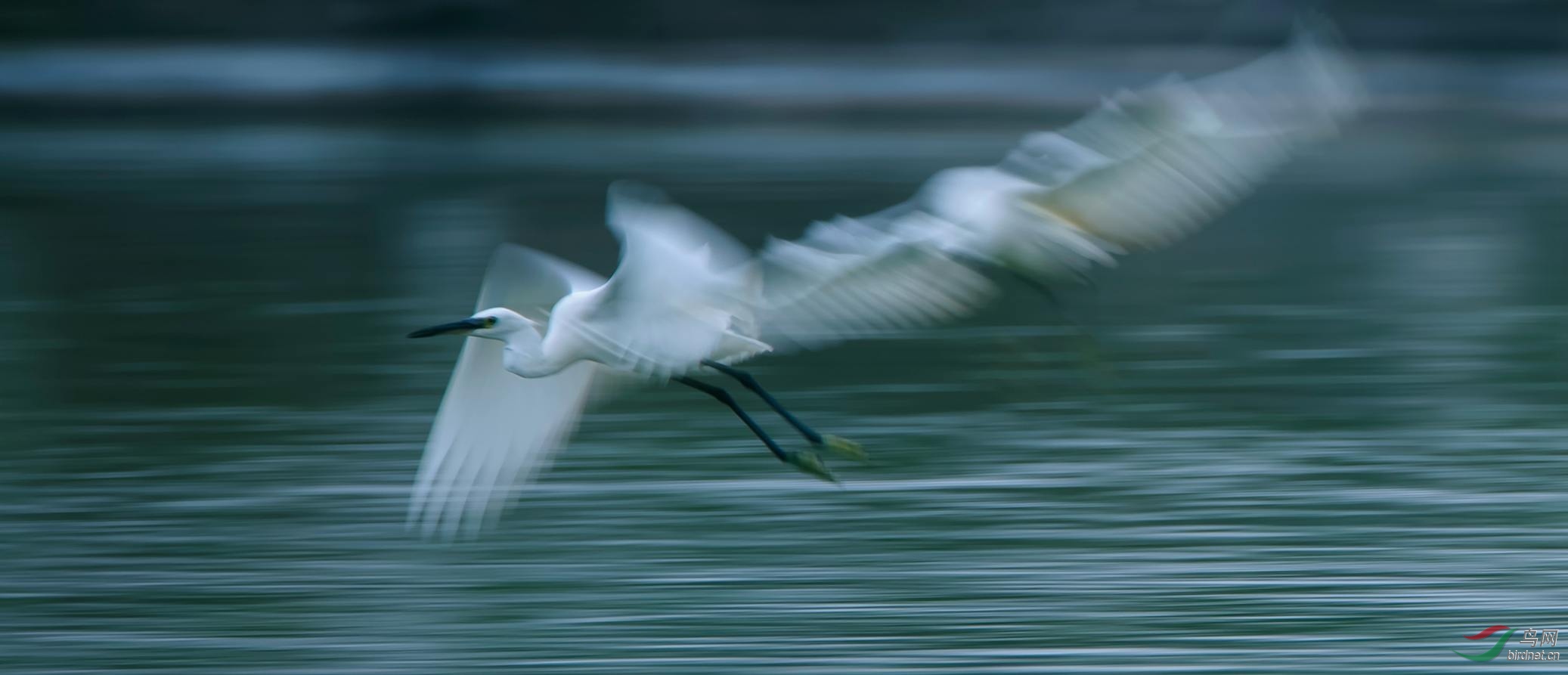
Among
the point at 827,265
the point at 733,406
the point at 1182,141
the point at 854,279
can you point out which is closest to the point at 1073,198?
the point at 1182,141

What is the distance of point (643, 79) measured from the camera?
84.9ft

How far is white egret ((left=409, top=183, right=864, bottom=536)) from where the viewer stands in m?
5.87

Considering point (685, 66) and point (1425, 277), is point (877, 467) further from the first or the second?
point (685, 66)

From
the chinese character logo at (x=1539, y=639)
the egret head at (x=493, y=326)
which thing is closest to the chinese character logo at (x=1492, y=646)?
the chinese character logo at (x=1539, y=639)

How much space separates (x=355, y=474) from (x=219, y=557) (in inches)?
48.6

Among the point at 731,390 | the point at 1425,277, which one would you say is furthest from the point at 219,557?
the point at 1425,277

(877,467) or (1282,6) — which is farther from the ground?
(1282,6)

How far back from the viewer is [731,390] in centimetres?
Result: 1057

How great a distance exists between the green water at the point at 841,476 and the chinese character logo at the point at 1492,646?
62 mm

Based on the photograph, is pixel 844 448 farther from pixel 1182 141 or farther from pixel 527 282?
pixel 1182 141

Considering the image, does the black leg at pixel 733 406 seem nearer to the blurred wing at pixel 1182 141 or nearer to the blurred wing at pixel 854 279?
the blurred wing at pixel 854 279

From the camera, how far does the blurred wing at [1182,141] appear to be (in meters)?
6.56

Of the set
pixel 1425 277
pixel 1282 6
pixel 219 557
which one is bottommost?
pixel 219 557

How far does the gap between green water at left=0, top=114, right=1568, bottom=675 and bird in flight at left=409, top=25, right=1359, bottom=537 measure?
1.46 feet
